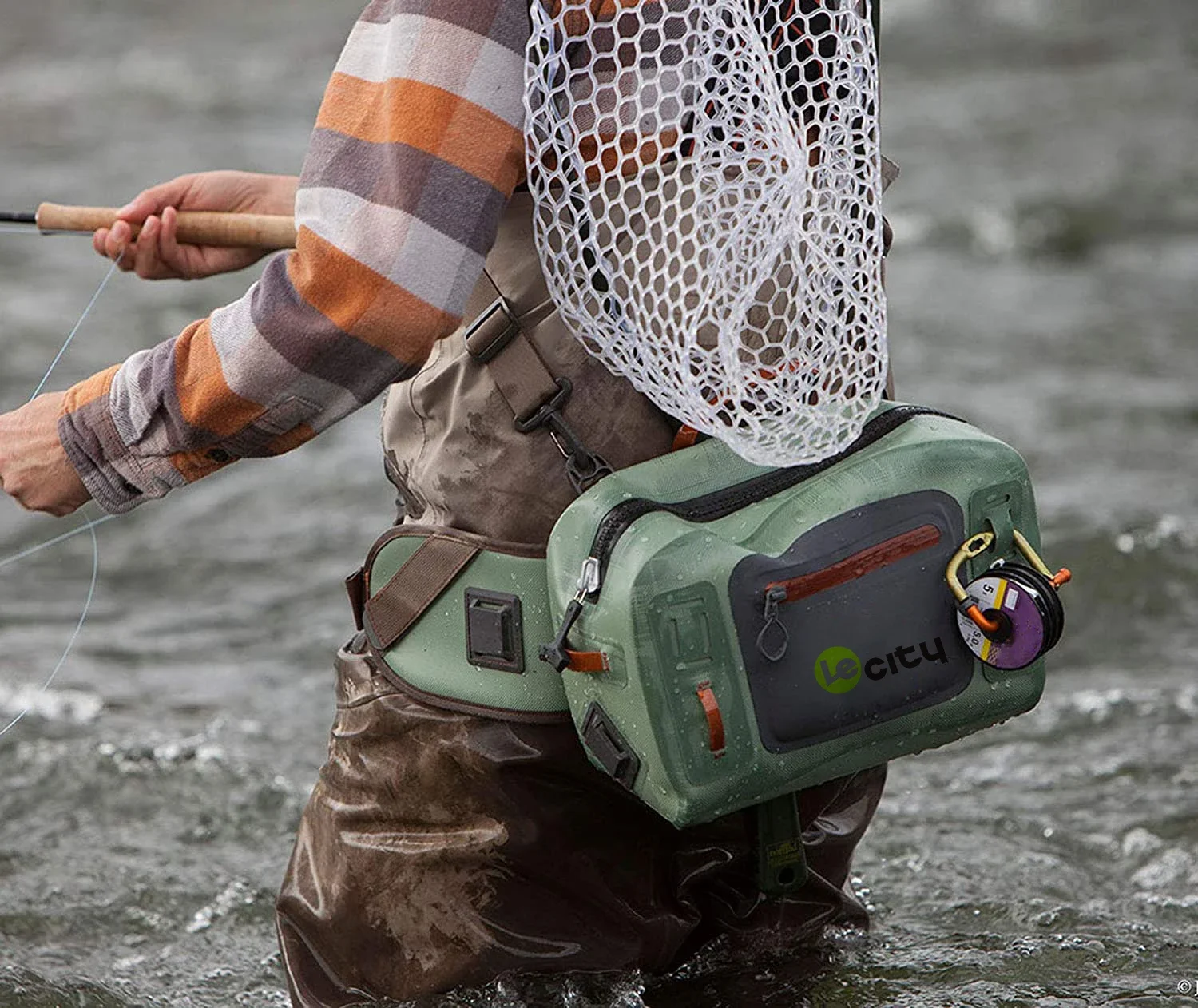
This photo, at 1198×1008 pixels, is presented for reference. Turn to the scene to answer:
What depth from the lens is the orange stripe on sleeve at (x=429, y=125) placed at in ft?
6.70

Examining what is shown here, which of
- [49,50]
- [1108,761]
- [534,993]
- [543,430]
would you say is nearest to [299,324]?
[543,430]

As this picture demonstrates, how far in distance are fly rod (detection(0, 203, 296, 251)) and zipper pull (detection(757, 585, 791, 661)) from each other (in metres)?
0.84

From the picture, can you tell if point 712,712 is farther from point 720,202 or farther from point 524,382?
point 720,202

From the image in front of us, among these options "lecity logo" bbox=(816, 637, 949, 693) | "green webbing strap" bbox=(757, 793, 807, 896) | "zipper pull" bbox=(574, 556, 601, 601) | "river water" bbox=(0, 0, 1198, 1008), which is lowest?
"river water" bbox=(0, 0, 1198, 1008)

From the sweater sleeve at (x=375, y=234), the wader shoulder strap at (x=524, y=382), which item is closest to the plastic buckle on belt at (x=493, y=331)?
the wader shoulder strap at (x=524, y=382)

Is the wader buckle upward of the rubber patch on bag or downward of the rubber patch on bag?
upward

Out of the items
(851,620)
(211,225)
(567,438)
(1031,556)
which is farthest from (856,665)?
(211,225)

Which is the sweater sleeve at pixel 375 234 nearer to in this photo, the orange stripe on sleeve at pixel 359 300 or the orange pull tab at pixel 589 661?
the orange stripe on sleeve at pixel 359 300

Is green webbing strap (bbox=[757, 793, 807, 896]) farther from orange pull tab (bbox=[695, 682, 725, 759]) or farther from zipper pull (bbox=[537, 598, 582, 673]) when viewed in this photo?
zipper pull (bbox=[537, 598, 582, 673])

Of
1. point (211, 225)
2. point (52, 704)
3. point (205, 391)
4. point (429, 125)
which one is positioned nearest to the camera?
point (429, 125)

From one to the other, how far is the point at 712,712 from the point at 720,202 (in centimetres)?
60

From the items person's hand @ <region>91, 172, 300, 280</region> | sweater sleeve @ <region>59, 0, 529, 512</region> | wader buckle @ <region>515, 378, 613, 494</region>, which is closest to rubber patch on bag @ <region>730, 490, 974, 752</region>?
wader buckle @ <region>515, 378, 613, 494</region>

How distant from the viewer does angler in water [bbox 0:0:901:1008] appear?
2080 millimetres

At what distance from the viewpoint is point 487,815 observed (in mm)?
2471
